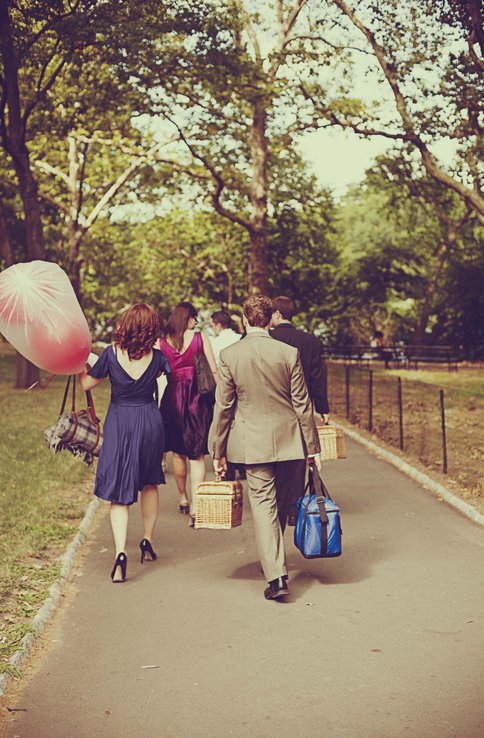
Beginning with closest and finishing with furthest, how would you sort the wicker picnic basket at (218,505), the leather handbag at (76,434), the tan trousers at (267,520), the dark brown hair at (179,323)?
the tan trousers at (267,520) → the wicker picnic basket at (218,505) → the leather handbag at (76,434) → the dark brown hair at (179,323)

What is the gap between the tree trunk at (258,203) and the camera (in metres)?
29.2

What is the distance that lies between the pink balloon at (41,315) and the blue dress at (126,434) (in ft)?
1.99

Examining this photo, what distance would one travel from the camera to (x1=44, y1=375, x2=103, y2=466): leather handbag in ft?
25.3

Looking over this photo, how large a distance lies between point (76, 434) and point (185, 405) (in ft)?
7.03

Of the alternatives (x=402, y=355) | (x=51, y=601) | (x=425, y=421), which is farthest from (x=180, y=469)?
(x=402, y=355)

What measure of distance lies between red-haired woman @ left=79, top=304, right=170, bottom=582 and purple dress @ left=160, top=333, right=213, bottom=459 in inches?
71.6

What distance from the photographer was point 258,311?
7320 mm

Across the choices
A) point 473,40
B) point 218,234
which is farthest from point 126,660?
point 218,234

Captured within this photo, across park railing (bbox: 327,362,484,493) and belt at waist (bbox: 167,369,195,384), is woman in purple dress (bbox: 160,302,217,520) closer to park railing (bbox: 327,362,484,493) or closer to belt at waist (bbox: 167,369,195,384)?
belt at waist (bbox: 167,369,195,384)

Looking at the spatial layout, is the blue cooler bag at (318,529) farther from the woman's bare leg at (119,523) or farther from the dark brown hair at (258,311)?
the woman's bare leg at (119,523)

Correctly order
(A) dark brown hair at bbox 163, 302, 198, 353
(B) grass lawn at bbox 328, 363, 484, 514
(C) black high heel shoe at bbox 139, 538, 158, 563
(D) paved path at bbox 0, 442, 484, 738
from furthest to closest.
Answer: (B) grass lawn at bbox 328, 363, 484, 514 → (A) dark brown hair at bbox 163, 302, 198, 353 → (C) black high heel shoe at bbox 139, 538, 158, 563 → (D) paved path at bbox 0, 442, 484, 738

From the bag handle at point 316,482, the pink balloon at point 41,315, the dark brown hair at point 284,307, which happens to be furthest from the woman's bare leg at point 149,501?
the dark brown hair at point 284,307

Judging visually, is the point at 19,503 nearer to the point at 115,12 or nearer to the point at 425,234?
the point at 115,12

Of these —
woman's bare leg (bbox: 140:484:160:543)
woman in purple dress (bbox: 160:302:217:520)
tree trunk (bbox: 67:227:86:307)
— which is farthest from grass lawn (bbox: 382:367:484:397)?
woman's bare leg (bbox: 140:484:160:543)
